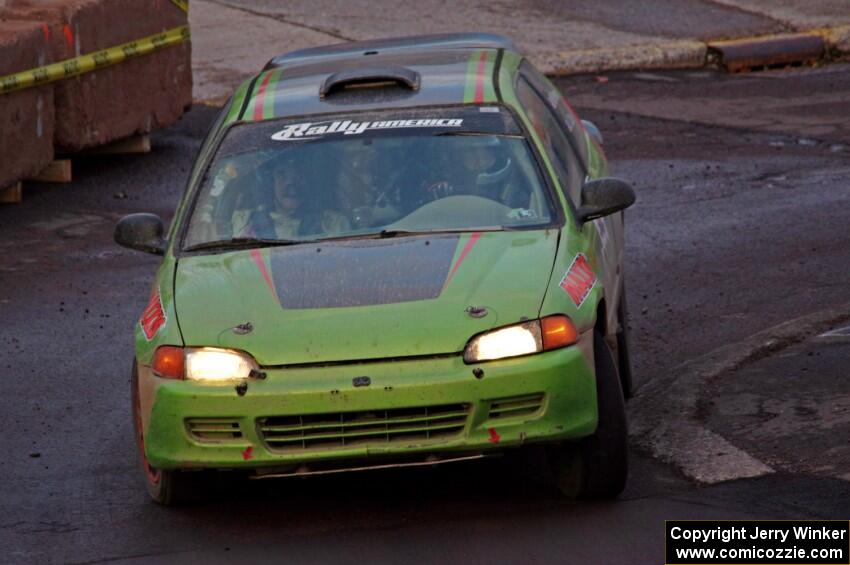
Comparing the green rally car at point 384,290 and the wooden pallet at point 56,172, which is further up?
the green rally car at point 384,290

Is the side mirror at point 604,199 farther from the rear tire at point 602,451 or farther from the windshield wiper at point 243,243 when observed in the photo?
the windshield wiper at point 243,243

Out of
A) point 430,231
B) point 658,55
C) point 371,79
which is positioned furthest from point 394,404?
point 658,55

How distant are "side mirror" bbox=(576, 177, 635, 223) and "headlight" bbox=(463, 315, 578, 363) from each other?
940 mm

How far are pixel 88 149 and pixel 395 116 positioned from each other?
7231mm

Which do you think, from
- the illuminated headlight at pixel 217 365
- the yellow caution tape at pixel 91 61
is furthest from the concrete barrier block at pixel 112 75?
the illuminated headlight at pixel 217 365

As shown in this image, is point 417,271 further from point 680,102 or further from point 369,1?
point 369,1

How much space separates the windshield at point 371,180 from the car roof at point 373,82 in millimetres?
102

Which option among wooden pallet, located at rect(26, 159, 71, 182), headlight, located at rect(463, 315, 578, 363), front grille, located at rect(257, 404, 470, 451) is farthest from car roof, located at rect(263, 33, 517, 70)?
wooden pallet, located at rect(26, 159, 71, 182)

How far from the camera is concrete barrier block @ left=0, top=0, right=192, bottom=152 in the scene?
13.8 metres

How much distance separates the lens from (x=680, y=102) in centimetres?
1614

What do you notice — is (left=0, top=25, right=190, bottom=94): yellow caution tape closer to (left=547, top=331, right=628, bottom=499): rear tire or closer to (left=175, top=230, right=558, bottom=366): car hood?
(left=175, top=230, right=558, bottom=366): car hood

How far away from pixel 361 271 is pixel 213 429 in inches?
33.8

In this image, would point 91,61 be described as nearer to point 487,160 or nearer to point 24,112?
point 24,112

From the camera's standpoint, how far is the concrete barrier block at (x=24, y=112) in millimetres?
12906
